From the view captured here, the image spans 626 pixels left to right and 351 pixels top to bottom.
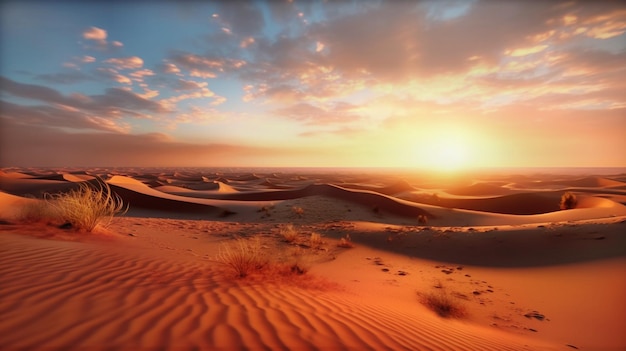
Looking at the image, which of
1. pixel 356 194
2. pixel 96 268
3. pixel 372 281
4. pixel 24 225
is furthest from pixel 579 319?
pixel 356 194

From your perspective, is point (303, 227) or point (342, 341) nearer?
point (342, 341)

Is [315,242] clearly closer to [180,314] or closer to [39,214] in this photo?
[180,314]

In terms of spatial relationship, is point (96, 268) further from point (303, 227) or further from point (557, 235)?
point (557, 235)

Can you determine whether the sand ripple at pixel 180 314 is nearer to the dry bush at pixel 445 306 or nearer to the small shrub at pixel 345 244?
the dry bush at pixel 445 306

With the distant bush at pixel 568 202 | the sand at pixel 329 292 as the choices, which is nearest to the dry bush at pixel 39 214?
the sand at pixel 329 292

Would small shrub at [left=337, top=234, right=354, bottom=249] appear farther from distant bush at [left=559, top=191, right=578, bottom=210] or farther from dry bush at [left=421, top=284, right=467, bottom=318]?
distant bush at [left=559, top=191, right=578, bottom=210]

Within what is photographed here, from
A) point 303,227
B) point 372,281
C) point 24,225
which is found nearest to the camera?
point 372,281

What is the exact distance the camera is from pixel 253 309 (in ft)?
10.9

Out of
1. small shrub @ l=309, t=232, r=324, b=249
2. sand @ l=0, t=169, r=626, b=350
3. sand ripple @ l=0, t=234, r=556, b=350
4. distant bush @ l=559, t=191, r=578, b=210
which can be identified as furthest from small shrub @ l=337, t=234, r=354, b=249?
distant bush @ l=559, t=191, r=578, b=210

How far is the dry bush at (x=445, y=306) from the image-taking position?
5062 mm

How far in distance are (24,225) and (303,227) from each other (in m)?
9.66

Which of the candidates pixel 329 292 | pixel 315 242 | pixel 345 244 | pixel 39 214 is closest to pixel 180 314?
pixel 329 292

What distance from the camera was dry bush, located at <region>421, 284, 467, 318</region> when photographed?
5.06 metres

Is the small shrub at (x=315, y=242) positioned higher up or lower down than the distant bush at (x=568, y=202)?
lower down
